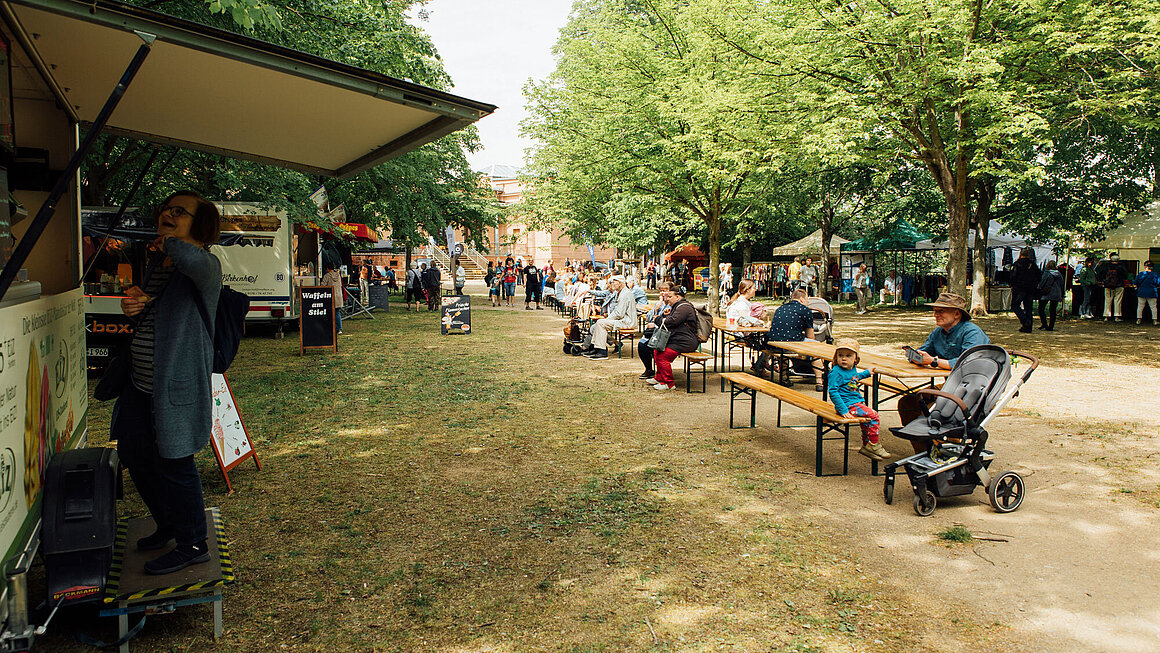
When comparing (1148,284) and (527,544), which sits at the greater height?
(1148,284)

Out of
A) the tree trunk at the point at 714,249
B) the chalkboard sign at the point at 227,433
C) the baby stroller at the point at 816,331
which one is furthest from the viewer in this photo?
the tree trunk at the point at 714,249

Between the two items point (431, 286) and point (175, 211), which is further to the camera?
point (431, 286)

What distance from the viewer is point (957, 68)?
11227 mm

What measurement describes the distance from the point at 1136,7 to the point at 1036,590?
1068 cm

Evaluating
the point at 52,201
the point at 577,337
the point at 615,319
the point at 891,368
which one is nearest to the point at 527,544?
the point at 52,201

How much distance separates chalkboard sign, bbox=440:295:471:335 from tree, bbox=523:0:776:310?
21.2 feet

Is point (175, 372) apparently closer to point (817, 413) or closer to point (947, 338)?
point (817, 413)

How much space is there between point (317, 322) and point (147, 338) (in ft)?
32.1

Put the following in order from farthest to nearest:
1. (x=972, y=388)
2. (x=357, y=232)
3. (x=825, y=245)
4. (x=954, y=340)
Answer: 1. (x=825, y=245)
2. (x=357, y=232)
3. (x=954, y=340)
4. (x=972, y=388)

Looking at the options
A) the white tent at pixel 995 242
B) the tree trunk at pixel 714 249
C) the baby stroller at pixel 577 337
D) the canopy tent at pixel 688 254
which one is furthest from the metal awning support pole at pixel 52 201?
the canopy tent at pixel 688 254

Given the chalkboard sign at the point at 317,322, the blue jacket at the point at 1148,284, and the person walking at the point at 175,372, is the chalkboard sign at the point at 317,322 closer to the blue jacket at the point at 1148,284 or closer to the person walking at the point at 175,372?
the person walking at the point at 175,372

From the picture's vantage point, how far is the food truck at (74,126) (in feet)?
9.64

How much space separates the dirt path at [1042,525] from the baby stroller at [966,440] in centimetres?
15

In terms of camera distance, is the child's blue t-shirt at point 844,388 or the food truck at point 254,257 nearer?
the child's blue t-shirt at point 844,388
